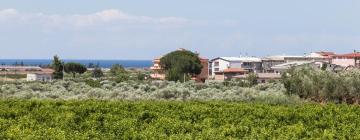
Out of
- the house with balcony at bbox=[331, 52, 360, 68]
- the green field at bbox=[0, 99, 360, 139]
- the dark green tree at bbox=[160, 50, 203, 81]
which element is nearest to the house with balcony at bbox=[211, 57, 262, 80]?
the house with balcony at bbox=[331, 52, 360, 68]

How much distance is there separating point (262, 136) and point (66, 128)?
6.67 m

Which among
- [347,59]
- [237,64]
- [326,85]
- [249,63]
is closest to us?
[326,85]

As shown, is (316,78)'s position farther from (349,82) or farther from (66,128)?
(66,128)

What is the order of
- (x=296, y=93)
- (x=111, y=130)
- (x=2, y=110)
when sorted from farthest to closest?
(x=296, y=93) → (x=2, y=110) → (x=111, y=130)

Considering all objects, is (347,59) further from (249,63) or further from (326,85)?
(326,85)

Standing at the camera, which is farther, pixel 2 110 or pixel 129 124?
pixel 2 110

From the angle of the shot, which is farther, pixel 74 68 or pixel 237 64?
pixel 237 64

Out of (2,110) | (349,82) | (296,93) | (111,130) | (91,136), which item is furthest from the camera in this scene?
(296,93)

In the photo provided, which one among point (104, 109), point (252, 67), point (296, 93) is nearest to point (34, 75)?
point (252, 67)

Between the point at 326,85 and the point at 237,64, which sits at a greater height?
the point at 326,85

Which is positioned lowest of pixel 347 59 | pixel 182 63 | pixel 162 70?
pixel 162 70

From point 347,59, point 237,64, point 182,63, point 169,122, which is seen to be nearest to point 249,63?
point 237,64

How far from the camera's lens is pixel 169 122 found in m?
21.6

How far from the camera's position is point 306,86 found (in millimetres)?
45094
